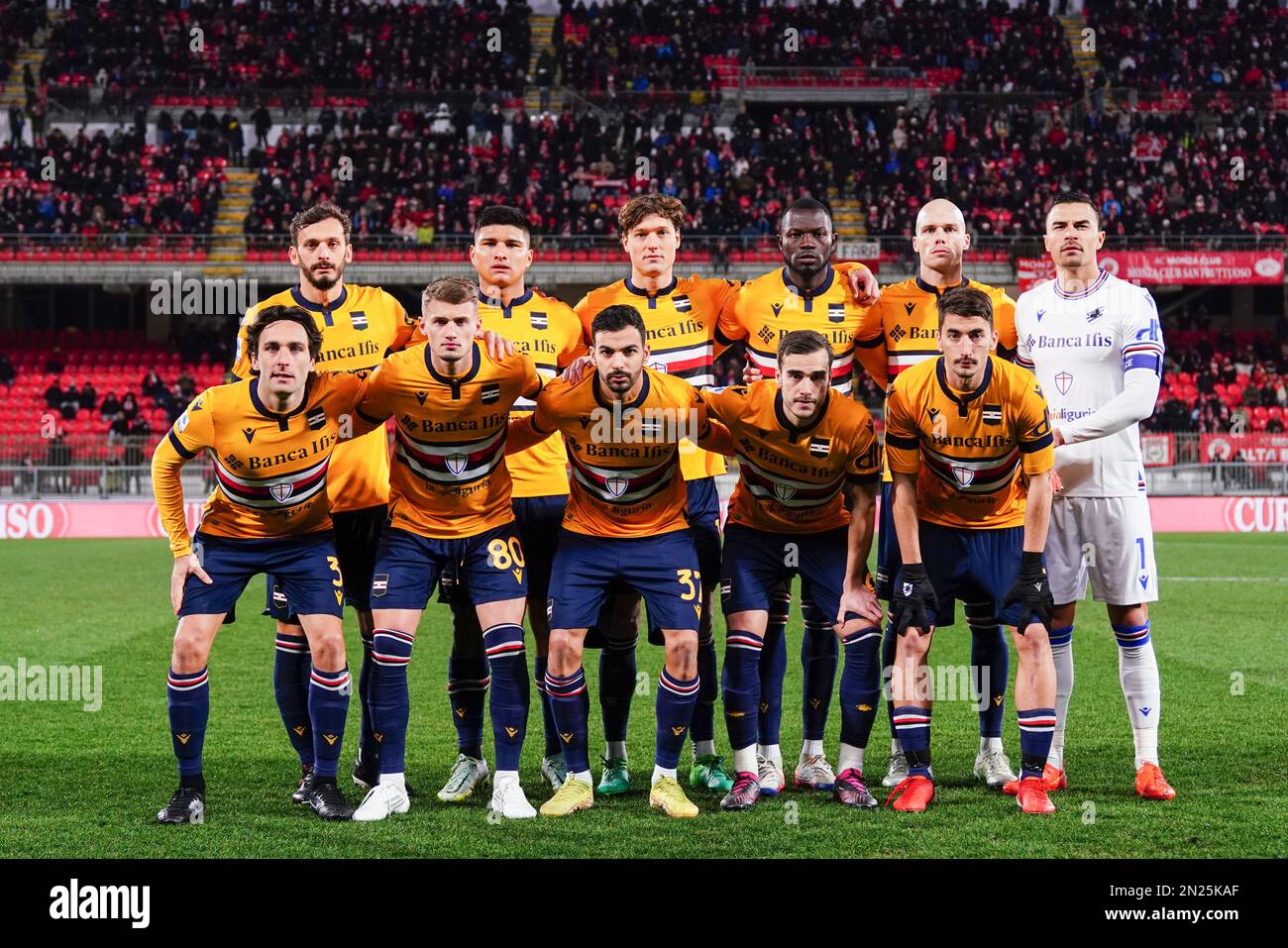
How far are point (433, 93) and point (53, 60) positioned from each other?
32.6ft

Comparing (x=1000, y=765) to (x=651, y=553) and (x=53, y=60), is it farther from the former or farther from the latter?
(x=53, y=60)

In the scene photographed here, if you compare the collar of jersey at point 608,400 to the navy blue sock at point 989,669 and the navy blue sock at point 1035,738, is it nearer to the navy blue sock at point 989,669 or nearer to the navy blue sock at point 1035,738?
the navy blue sock at point 989,669

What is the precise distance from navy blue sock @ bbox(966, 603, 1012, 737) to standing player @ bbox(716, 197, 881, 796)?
2.19ft

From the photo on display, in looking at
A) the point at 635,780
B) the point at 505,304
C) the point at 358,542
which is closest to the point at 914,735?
the point at 635,780

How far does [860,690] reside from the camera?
19.0ft

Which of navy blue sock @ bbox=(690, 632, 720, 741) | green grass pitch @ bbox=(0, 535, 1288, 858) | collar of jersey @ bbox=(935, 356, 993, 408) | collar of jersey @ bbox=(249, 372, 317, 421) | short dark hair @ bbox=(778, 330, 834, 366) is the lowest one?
green grass pitch @ bbox=(0, 535, 1288, 858)

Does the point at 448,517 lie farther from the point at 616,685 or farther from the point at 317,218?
the point at 317,218

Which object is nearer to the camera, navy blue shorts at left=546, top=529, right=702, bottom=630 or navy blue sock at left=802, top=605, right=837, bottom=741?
navy blue shorts at left=546, top=529, right=702, bottom=630

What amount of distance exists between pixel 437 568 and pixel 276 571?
0.68 meters

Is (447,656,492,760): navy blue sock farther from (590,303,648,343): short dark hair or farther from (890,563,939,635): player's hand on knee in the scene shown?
(890,563,939,635): player's hand on knee

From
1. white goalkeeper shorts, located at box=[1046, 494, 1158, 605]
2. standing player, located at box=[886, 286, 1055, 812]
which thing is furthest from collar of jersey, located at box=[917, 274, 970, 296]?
white goalkeeper shorts, located at box=[1046, 494, 1158, 605]

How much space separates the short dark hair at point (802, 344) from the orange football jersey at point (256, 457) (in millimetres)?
1850
